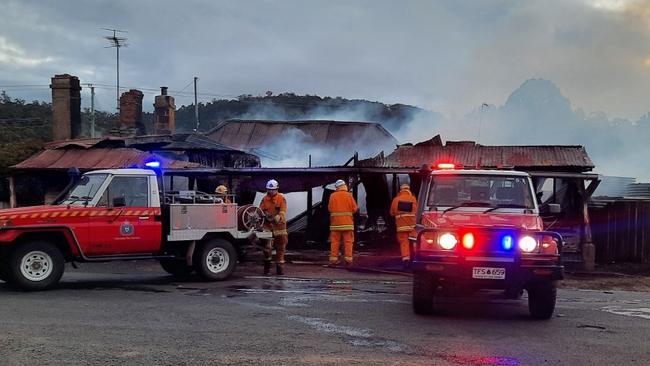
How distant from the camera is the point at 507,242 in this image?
7.11 metres

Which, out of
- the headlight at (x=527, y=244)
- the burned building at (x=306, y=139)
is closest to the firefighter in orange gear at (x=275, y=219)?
the headlight at (x=527, y=244)

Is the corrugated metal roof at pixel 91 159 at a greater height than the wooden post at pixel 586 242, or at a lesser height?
greater

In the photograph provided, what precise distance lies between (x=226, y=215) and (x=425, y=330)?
5.51m

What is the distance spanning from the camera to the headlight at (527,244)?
7.14 m

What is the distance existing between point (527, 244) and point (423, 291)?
1.42 meters

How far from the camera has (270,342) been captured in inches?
244

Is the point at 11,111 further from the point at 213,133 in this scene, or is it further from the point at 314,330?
the point at 314,330

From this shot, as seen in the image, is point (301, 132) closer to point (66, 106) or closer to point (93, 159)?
point (66, 106)

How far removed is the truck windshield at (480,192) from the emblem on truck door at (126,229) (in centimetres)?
520

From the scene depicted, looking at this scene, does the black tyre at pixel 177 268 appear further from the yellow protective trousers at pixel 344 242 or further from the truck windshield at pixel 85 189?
the yellow protective trousers at pixel 344 242

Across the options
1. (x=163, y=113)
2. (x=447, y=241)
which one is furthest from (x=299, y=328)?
(x=163, y=113)

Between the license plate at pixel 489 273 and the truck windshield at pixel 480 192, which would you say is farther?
the truck windshield at pixel 480 192

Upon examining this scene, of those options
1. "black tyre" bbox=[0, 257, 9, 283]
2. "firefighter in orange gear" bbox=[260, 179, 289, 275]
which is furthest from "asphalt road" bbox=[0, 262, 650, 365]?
"firefighter in orange gear" bbox=[260, 179, 289, 275]

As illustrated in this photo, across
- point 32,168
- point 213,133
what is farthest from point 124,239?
point 213,133
